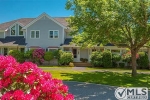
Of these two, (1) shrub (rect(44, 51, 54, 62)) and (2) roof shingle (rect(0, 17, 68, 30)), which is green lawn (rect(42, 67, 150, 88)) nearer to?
(1) shrub (rect(44, 51, 54, 62))

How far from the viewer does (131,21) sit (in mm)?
19516

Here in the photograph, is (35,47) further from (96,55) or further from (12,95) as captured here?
(12,95)

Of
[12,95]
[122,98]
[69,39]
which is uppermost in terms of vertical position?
[69,39]

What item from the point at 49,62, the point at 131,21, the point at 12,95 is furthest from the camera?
the point at 49,62

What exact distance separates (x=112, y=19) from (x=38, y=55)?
20.3m

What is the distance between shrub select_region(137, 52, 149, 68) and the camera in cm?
3362

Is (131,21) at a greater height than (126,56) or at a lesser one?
greater

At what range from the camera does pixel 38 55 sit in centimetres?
3631

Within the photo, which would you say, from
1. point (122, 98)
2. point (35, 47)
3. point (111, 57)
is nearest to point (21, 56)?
point (35, 47)

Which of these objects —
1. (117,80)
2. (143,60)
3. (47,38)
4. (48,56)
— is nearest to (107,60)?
(143,60)

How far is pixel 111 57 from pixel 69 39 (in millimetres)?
9038

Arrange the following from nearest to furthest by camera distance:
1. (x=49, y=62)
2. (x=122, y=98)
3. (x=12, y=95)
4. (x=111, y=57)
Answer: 1. (x=12, y=95)
2. (x=122, y=98)
3. (x=111, y=57)
4. (x=49, y=62)

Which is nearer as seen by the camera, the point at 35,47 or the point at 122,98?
the point at 122,98

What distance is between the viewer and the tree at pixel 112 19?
18484mm
